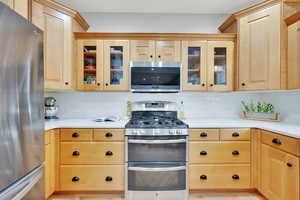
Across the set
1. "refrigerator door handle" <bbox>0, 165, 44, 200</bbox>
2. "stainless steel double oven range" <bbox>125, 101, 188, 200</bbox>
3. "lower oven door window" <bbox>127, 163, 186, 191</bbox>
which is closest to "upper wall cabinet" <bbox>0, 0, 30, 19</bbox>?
"refrigerator door handle" <bbox>0, 165, 44, 200</bbox>

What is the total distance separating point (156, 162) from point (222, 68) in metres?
1.52

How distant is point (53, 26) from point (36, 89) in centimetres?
132

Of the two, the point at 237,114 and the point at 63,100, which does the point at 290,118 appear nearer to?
the point at 237,114

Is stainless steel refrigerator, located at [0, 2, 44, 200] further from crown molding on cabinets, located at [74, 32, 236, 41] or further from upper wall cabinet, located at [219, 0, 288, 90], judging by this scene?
upper wall cabinet, located at [219, 0, 288, 90]

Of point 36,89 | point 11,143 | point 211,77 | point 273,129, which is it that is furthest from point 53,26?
point 273,129

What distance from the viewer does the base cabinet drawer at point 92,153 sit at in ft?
6.77

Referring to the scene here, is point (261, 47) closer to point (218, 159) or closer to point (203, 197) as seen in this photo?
point (218, 159)

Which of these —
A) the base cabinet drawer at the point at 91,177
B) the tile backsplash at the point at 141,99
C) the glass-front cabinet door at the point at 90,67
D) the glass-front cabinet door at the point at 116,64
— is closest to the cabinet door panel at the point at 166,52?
the glass-front cabinet door at the point at 116,64

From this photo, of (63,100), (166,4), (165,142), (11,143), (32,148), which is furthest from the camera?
(63,100)

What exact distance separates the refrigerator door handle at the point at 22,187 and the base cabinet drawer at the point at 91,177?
0.83 metres

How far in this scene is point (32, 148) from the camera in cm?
116

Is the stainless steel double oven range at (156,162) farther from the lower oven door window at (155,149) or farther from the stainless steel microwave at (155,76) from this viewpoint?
the stainless steel microwave at (155,76)

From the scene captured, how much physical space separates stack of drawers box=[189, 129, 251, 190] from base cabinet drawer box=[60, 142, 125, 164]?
0.85 metres

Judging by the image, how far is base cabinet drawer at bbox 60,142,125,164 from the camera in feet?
6.77
